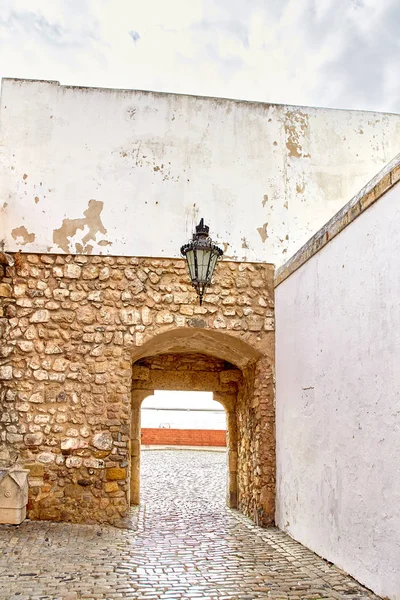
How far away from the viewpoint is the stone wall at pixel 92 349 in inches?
231

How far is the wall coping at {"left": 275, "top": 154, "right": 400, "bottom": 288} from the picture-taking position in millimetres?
3625

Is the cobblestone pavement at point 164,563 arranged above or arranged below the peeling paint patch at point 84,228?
below

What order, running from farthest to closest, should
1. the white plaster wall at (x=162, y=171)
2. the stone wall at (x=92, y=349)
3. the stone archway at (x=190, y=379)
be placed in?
the stone archway at (x=190, y=379) → the white plaster wall at (x=162, y=171) → the stone wall at (x=92, y=349)

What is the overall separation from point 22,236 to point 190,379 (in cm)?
346

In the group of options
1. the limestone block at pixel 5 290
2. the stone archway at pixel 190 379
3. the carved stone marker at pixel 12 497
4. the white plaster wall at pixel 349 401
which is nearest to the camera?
the white plaster wall at pixel 349 401

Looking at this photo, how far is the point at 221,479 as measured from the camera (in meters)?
10.9

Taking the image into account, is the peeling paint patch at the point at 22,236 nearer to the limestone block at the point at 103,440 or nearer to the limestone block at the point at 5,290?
the limestone block at the point at 5,290

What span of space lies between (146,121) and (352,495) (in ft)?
15.1

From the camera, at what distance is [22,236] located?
245 inches

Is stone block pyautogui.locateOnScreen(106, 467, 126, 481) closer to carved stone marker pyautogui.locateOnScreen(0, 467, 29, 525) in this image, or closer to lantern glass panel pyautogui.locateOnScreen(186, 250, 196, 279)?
carved stone marker pyautogui.locateOnScreen(0, 467, 29, 525)

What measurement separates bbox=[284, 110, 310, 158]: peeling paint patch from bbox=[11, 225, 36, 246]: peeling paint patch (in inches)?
124

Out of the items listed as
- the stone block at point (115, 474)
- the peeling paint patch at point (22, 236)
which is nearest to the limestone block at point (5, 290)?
the peeling paint patch at point (22, 236)

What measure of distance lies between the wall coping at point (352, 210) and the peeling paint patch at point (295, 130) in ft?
5.37

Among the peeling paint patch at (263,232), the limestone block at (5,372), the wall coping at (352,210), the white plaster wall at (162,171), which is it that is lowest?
the limestone block at (5,372)
